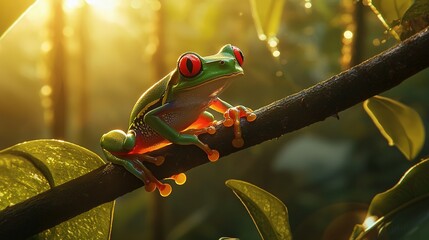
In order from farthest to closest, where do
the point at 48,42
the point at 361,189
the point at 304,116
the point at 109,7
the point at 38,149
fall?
the point at 109,7
the point at 361,189
the point at 48,42
the point at 38,149
the point at 304,116

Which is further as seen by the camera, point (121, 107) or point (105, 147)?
point (121, 107)

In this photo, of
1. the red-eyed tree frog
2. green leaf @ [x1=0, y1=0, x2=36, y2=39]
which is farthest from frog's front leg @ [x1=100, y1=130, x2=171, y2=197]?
green leaf @ [x1=0, y1=0, x2=36, y2=39]

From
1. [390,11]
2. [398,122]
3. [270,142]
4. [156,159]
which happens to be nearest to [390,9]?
[390,11]

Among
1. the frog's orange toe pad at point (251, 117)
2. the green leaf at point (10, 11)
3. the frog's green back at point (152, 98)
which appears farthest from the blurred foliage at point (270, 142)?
the frog's orange toe pad at point (251, 117)

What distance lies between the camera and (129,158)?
0.64 metres

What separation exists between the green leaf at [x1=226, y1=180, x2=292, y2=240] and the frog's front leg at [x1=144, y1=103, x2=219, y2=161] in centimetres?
6

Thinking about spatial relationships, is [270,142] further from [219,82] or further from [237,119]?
[237,119]

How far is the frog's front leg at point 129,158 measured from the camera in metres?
0.60

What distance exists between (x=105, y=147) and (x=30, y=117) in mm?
4227

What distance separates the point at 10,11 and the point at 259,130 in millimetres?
238

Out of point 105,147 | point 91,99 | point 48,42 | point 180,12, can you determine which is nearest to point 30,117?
point 91,99

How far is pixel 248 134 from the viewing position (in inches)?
21.6

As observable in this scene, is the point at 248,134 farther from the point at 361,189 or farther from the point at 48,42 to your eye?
the point at 361,189

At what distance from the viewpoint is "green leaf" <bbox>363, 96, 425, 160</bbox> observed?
69 centimetres
